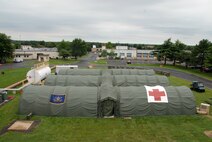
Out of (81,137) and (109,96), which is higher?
(109,96)

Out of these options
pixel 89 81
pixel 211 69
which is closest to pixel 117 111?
pixel 89 81

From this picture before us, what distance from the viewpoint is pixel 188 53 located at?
205 ft

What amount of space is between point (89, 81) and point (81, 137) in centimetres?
1330

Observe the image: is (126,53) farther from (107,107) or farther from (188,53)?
(107,107)

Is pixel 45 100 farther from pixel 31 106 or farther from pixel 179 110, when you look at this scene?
pixel 179 110

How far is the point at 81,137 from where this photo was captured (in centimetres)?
1500

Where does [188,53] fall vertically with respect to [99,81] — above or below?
above

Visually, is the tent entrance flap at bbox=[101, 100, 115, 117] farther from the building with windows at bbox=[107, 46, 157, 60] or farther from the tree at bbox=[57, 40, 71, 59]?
the building with windows at bbox=[107, 46, 157, 60]

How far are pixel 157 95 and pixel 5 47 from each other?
5735cm

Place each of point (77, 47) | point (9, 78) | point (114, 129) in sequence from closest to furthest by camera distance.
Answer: point (114, 129) → point (9, 78) → point (77, 47)

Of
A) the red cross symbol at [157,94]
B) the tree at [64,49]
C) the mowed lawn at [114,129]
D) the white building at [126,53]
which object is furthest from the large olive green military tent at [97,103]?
the white building at [126,53]

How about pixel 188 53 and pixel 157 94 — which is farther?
pixel 188 53

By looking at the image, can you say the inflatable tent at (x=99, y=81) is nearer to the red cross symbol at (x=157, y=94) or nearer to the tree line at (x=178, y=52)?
the red cross symbol at (x=157, y=94)

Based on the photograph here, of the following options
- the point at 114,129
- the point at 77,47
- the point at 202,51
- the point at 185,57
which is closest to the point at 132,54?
the point at 77,47
